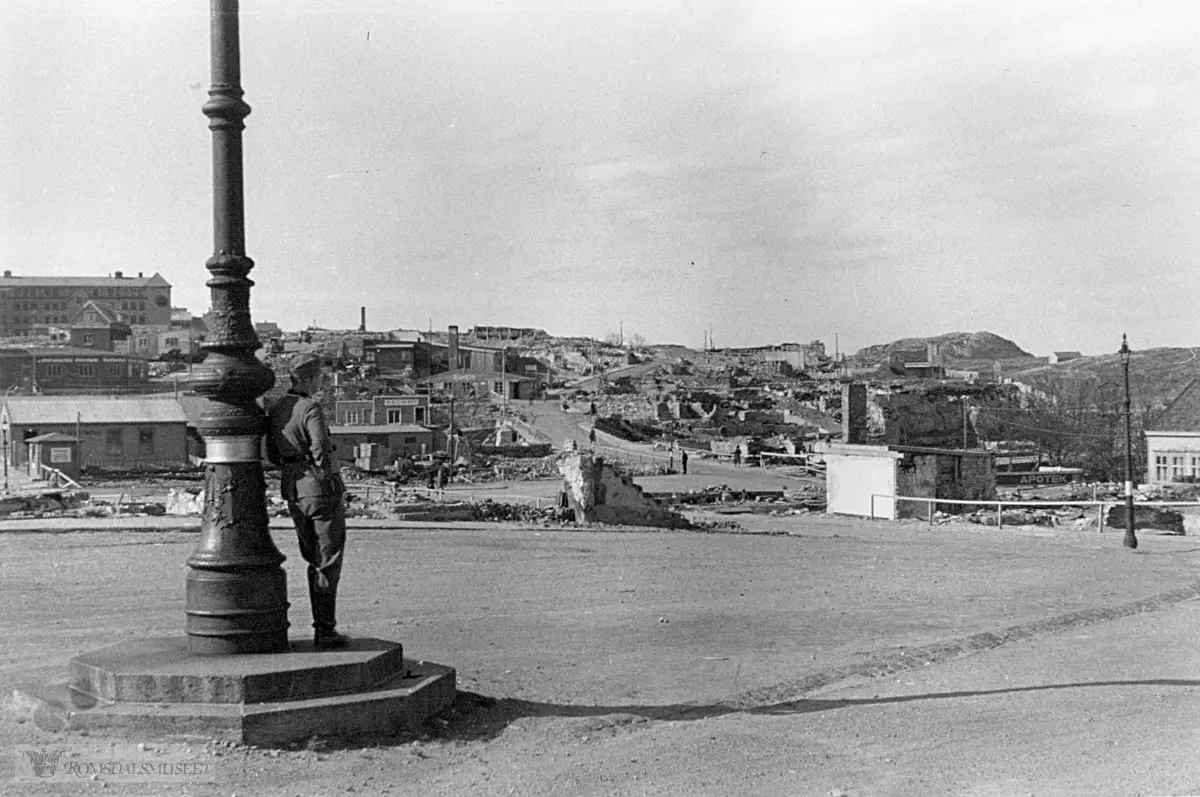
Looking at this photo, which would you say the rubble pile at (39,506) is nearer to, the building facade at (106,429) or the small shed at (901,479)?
the small shed at (901,479)

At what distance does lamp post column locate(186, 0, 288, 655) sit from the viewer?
6977mm

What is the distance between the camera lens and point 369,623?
1046 centimetres

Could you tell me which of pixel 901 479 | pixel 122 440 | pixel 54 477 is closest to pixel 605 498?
pixel 901 479

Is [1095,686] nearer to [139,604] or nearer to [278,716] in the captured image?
[278,716]

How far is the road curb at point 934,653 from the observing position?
8.03m

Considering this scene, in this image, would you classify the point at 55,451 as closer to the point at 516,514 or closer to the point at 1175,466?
the point at 516,514

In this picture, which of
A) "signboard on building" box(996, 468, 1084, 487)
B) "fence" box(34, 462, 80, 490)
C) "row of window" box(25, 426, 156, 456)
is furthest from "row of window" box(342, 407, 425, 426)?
"signboard on building" box(996, 468, 1084, 487)

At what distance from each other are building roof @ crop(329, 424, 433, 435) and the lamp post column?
190 ft

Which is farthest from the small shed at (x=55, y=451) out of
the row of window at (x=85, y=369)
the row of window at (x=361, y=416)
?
the row of window at (x=85, y=369)

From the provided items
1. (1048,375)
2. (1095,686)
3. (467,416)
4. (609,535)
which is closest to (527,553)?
(609,535)

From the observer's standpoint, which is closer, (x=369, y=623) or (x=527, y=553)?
(x=369, y=623)

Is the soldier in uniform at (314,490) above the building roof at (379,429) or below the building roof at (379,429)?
below

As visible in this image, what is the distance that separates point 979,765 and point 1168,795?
35.3 inches

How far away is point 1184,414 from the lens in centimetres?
4897
